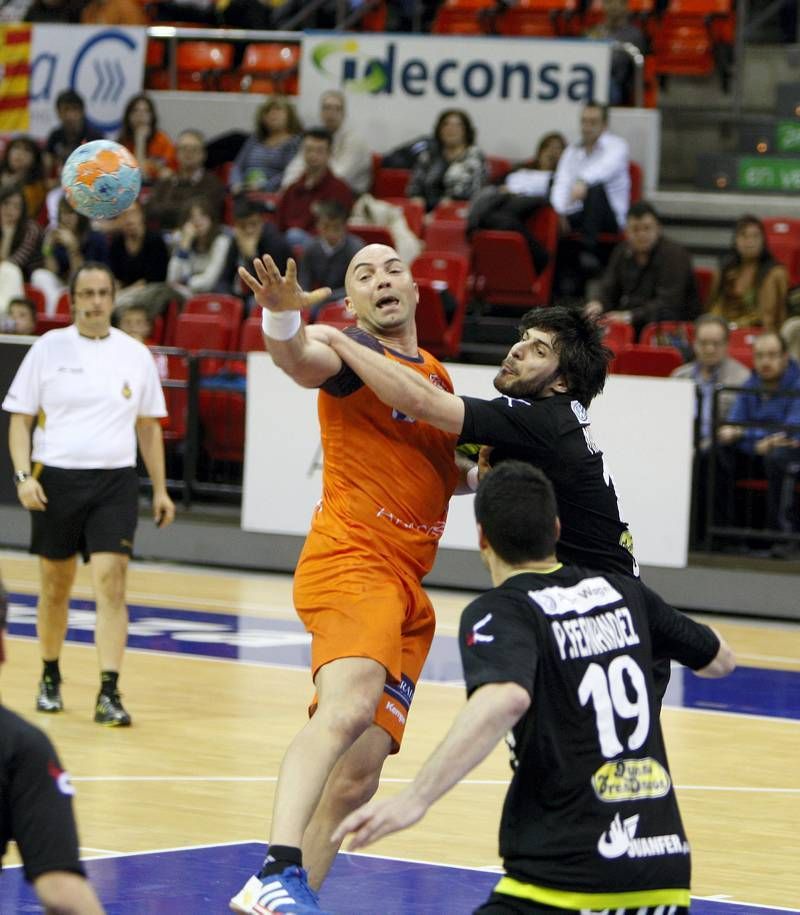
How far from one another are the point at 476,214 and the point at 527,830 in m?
13.1

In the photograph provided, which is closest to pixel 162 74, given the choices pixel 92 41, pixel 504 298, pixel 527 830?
pixel 92 41

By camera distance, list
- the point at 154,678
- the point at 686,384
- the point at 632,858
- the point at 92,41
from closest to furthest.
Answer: the point at 632,858 → the point at 154,678 → the point at 686,384 → the point at 92,41

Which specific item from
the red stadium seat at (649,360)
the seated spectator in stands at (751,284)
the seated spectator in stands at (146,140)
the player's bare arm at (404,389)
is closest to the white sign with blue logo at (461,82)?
the seated spectator in stands at (146,140)

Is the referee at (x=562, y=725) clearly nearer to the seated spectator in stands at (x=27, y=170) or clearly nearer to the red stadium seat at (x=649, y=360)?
the red stadium seat at (x=649, y=360)

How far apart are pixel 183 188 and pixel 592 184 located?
13.8 ft

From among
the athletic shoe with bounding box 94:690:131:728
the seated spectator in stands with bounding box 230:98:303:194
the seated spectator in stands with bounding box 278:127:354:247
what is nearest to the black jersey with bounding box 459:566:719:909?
the athletic shoe with bounding box 94:690:131:728

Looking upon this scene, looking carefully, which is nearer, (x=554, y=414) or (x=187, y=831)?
(x=554, y=414)

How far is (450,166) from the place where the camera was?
1803cm

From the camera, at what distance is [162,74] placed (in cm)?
2217

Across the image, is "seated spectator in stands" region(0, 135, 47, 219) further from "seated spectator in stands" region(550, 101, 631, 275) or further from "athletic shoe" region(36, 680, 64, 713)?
"athletic shoe" region(36, 680, 64, 713)

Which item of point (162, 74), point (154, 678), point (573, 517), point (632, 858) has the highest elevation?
point (162, 74)

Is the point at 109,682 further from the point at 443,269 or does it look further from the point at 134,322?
the point at 443,269

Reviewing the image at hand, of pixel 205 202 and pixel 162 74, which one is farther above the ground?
pixel 162 74

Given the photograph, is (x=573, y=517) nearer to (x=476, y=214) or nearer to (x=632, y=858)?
(x=632, y=858)
